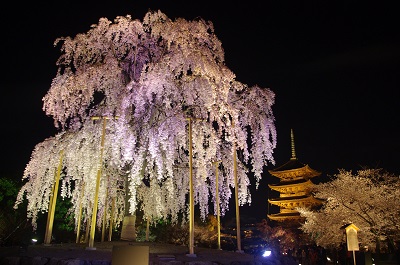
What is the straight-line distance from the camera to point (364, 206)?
23641 mm

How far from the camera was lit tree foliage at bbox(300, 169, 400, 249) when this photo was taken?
22.5 meters

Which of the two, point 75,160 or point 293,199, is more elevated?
point 293,199

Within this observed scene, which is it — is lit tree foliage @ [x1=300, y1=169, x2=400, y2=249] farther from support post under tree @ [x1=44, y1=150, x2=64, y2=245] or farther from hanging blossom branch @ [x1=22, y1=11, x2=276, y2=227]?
support post under tree @ [x1=44, y1=150, x2=64, y2=245]

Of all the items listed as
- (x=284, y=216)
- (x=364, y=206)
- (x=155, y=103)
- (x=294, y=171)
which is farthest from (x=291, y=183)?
(x=155, y=103)

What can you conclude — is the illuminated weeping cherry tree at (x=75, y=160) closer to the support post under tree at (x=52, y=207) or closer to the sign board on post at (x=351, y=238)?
the support post under tree at (x=52, y=207)

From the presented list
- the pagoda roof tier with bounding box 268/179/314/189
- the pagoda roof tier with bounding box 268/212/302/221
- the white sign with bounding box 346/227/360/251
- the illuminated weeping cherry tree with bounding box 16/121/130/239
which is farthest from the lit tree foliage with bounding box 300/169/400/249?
the pagoda roof tier with bounding box 268/179/314/189

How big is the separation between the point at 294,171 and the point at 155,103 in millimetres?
41689

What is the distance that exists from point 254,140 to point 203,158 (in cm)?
223

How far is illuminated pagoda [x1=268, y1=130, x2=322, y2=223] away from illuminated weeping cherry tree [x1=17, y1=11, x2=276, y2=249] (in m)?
36.3

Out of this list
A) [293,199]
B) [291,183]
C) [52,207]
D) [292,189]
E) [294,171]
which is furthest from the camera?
[294,171]

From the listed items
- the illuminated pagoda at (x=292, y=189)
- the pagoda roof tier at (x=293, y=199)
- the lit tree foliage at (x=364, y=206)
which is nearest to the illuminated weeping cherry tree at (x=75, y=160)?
the lit tree foliage at (x=364, y=206)

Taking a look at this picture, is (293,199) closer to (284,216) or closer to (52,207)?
(284,216)

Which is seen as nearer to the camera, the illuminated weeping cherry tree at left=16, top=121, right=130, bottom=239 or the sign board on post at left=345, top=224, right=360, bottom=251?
the illuminated weeping cherry tree at left=16, top=121, right=130, bottom=239

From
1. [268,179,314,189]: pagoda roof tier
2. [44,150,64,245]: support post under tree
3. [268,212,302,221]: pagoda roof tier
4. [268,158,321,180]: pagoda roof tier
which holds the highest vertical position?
[268,158,321,180]: pagoda roof tier
